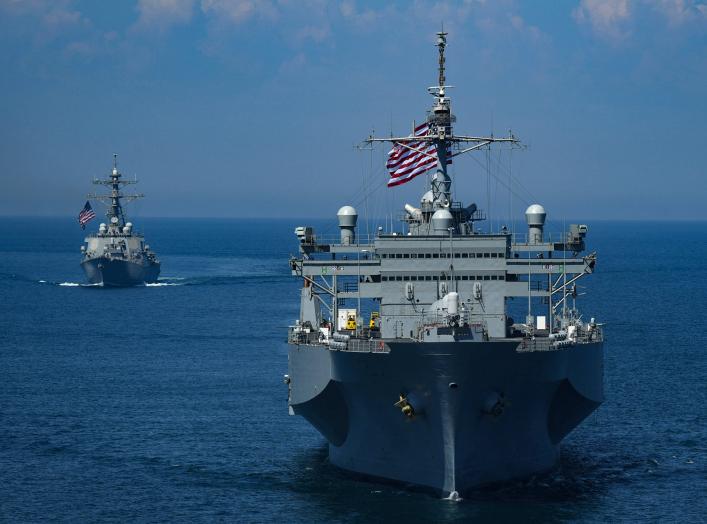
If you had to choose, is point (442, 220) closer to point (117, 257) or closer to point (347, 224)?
point (347, 224)

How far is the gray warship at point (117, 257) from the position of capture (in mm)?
117625

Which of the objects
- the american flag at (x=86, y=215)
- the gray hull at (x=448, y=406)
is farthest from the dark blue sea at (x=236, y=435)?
the american flag at (x=86, y=215)

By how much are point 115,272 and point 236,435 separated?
3034 inches

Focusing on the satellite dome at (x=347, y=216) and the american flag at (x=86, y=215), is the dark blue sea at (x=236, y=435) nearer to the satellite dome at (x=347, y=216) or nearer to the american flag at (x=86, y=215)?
the satellite dome at (x=347, y=216)

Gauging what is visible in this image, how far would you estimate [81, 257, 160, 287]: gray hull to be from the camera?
117 metres

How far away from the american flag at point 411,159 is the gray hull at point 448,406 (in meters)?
8.05

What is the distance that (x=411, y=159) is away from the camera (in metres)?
42.0

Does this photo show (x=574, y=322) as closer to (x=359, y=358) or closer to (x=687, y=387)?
(x=359, y=358)

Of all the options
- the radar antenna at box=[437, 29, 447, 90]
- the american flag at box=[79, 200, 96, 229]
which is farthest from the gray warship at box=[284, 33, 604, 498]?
the american flag at box=[79, 200, 96, 229]

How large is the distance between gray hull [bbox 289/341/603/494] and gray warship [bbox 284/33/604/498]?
0.14 ft

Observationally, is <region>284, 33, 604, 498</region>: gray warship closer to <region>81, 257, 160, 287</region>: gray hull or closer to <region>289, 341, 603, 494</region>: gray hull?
<region>289, 341, 603, 494</region>: gray hull

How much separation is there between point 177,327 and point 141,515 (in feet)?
143

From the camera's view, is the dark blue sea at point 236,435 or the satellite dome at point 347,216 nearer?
the dark blue sea at point 236,435

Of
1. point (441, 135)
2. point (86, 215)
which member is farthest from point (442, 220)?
point (86, 215)
